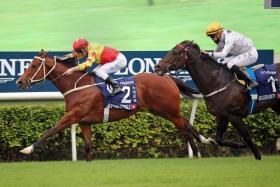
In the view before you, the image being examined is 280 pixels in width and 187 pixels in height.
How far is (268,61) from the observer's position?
12844 mm

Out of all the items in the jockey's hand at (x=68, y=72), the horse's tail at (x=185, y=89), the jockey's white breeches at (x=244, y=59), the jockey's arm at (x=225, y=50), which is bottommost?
the horse's tail at (x=185, y=89)

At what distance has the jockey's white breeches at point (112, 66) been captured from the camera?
37.1 feet

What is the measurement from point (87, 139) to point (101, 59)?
1.02 metres

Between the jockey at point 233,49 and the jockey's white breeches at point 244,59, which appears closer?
the jockey at point 233,49

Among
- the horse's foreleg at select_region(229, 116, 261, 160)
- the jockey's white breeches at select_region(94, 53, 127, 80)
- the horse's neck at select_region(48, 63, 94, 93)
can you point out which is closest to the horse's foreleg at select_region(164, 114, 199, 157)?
the horse's foreleg at select_region(229, 116, 261, 160)

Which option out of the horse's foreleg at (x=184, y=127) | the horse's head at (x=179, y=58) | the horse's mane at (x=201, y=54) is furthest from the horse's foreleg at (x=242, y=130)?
the horse's head at (x=179, y=58)

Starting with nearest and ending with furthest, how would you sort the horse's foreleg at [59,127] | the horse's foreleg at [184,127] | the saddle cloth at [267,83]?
1. the horse's foreleg at [59,127]
2. the saddle cloth at [267,83]
3. the horse's foreleg at [184,127]

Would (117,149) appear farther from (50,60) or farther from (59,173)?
(59,173)

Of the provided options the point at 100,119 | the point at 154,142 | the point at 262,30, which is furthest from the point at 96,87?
the point at 262,30

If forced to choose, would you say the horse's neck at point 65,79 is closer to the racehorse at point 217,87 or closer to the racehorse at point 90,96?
the racehorse at point 90,96

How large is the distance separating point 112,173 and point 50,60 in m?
2.44

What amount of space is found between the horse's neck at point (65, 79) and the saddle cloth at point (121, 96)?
162 mm

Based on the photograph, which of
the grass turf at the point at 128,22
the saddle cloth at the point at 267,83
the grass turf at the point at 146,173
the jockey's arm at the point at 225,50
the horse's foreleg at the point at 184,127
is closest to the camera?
the grass turf at the point at 146,173

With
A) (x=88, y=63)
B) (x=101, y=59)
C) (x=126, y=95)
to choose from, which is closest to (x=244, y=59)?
(x=126, y=95)
